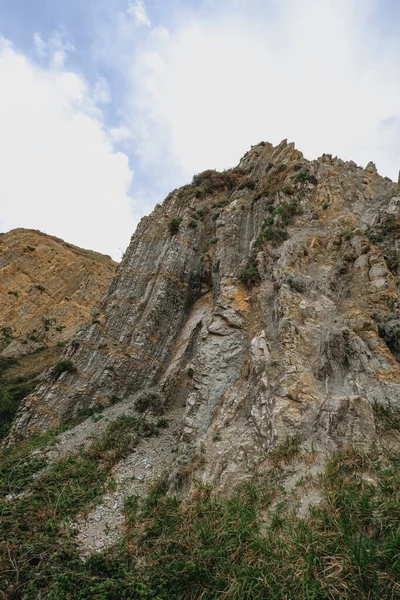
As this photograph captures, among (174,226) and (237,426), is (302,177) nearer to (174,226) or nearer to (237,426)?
(174,226)

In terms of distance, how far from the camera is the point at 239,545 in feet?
18.7

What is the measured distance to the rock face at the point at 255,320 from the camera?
8641 millimetres

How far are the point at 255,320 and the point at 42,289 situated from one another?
102ft

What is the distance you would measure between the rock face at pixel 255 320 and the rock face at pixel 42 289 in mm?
13937

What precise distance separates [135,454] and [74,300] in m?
28.0

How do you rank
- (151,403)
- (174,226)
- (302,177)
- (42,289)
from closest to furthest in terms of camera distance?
→ (151,403) → (302,177) → (174,226) → (42,289)

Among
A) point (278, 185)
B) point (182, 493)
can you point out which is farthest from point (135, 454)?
point (278, 185)

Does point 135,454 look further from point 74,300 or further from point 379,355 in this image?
point 74,300

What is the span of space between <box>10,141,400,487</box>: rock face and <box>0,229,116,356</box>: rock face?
1394 centimetres

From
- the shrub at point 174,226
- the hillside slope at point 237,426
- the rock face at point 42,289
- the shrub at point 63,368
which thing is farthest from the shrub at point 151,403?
the rock face at point 42,289

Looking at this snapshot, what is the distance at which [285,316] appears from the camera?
11.0 m

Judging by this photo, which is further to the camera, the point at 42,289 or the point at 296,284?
the point at 42,289

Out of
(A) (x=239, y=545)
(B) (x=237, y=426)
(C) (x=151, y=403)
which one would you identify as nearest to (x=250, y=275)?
(B) (x=237, y=426)

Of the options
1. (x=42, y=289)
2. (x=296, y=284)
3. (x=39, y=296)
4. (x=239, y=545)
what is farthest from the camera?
(x=42, y=289)
